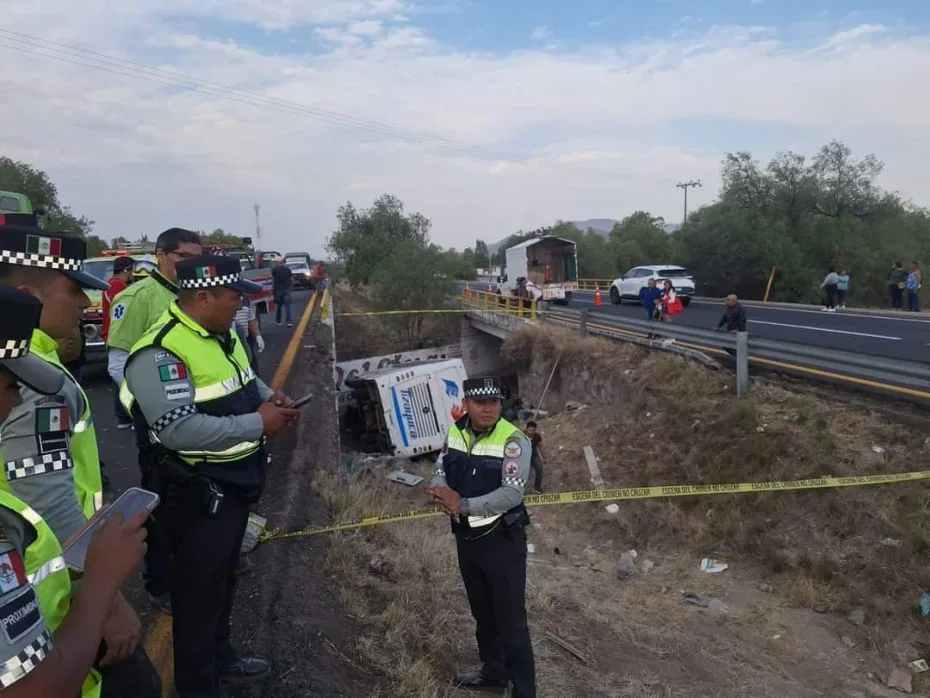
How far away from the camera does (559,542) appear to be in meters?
8.33

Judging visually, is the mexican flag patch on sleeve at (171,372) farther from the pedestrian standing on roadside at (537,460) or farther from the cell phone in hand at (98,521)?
the pedestrian standing on roadside at (537,460)

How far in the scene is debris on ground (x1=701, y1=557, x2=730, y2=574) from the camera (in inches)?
270

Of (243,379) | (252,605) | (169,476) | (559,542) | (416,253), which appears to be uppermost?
→ (416,253)

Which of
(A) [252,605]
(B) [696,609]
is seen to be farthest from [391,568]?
(B) [696,609]

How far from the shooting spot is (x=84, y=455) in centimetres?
223

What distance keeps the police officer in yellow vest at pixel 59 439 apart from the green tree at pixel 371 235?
32.6 metres

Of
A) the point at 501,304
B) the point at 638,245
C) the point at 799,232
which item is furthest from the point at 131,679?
the point at 638,245

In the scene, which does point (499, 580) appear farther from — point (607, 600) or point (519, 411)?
point (519, 411)

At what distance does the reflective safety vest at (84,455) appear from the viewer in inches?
85.8

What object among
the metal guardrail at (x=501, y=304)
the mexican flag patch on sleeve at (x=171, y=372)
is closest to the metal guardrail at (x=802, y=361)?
the mexican flag patch on sleeve at (x=171, y=372)

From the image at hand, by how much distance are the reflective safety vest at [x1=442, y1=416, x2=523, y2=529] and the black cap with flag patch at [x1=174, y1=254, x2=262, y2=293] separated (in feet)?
5.08

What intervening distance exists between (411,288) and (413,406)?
38.5 ft

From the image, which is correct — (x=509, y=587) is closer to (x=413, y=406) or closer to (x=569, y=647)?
(x=569, y=647)

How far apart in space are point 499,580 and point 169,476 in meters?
1.81
